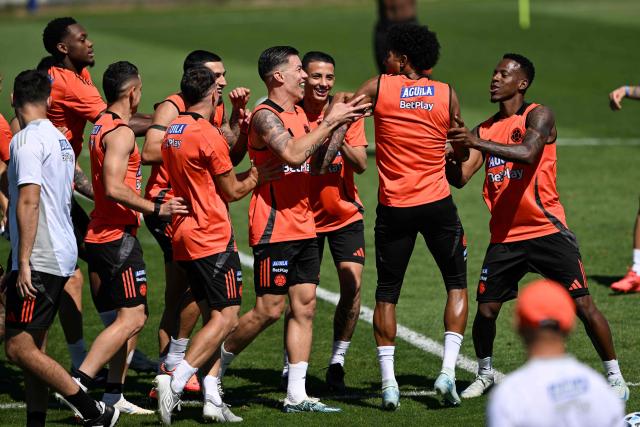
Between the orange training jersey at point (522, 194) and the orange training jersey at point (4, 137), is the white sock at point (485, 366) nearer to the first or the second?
the orange training jersey at point (522, 194)

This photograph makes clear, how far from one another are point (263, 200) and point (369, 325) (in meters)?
3.21

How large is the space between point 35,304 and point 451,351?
3.31 metres

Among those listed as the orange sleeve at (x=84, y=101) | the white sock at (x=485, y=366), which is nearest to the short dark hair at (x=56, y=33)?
the orange sleeve at (x=84, y=101)

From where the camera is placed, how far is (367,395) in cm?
958

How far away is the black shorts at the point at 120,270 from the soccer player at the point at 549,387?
4.77 m

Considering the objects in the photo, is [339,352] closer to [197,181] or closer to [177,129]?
[197,181]

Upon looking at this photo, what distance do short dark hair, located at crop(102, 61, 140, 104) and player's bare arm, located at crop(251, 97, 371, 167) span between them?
3.91 ft

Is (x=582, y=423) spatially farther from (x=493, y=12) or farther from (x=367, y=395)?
(x=493, y=12)

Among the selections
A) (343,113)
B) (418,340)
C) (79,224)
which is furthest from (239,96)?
(418,340)

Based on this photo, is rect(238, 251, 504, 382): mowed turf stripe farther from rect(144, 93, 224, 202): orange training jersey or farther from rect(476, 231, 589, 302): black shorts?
rect(144, 93, 224, 202): orange training jersey

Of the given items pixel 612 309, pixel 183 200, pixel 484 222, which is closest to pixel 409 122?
pixel 183 200

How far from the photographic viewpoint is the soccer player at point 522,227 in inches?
356

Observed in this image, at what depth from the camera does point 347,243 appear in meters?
10.1

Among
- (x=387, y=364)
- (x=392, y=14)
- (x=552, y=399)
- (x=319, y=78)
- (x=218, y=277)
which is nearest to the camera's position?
(x=552, y=399)
